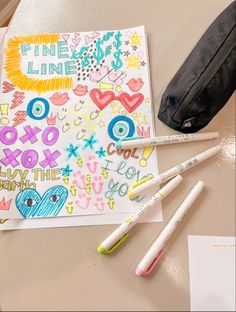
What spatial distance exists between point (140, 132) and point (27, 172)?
21 cm

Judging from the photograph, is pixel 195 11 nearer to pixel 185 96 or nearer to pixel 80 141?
pixel 185 96

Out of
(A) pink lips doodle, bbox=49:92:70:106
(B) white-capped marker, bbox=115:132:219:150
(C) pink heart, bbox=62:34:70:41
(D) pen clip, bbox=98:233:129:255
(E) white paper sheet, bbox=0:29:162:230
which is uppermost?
(C) pink heart, bbox=62:34:70:41

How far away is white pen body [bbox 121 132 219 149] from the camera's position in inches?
21.7

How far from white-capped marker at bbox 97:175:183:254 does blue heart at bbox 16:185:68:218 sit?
0.10m

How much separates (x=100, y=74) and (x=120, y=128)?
11 cm

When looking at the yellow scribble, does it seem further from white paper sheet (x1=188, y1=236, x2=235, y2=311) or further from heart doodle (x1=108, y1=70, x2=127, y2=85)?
white paper sheet (x1=188, y1=236, x2=235, y2=311)

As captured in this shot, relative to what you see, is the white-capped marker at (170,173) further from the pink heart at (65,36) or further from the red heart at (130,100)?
the pink heart at (65,36)

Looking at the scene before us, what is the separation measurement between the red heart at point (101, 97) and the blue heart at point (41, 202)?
165 mm

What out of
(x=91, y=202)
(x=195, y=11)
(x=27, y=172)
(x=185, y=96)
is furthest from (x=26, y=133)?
(x=195, y=11)

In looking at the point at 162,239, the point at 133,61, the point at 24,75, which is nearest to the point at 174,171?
the point at 162,239

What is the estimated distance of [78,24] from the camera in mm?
644

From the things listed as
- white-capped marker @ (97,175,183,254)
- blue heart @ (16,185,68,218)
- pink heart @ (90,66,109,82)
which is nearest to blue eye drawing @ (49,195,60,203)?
blue heart @ (16,185,68,218)

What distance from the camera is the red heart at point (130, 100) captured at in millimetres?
583

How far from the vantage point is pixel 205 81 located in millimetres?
514
